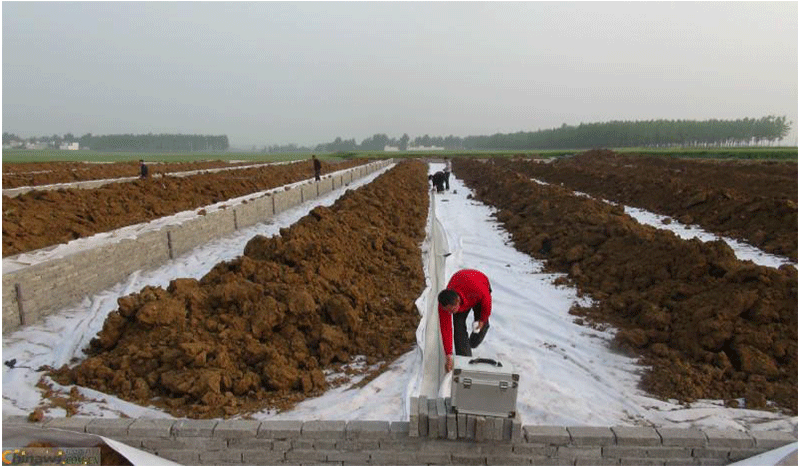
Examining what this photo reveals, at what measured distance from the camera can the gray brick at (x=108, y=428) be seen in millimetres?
3369

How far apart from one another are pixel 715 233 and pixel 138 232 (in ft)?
38.2

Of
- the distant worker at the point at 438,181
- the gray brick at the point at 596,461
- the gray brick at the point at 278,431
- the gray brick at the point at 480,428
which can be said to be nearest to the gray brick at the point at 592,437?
the gray brick at the point at 596,461

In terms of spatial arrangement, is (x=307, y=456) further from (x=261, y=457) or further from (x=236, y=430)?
(x=236, y=430)

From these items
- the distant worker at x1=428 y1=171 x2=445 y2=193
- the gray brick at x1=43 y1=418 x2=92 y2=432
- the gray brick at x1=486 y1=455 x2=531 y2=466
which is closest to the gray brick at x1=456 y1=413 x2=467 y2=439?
the gray brick at x1=486 y1=455 x2=531 y2=466

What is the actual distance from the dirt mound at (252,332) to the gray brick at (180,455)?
446 mm

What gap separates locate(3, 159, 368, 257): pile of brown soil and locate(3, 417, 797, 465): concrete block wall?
6234 mm

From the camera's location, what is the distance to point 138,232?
8.68 m

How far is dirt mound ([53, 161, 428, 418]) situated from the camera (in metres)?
4.10

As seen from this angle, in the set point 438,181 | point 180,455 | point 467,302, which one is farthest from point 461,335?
point 438,181

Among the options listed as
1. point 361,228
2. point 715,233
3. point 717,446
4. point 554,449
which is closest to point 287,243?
point 361,228

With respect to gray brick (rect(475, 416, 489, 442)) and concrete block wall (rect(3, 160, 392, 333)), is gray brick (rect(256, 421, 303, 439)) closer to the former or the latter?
gray brick (rect(475, 416, 489, 442))

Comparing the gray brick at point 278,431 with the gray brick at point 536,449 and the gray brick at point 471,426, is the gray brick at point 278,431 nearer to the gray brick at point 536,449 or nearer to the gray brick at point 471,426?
the gray brick at point 471,426

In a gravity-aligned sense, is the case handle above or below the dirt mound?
above

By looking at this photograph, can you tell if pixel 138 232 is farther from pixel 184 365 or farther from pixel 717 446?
pixel 717 446
